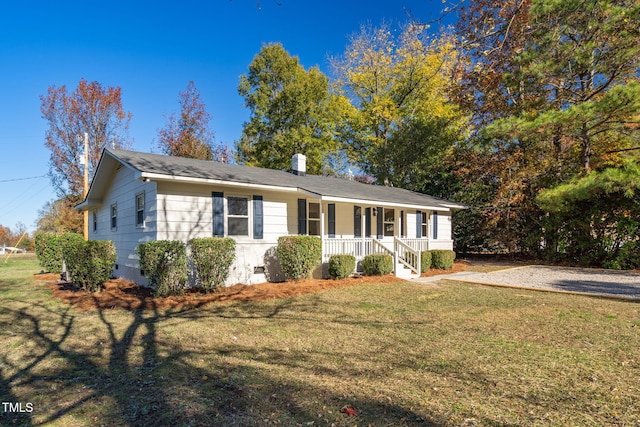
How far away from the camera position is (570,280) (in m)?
11.5

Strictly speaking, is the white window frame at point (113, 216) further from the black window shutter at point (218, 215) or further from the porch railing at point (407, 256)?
the porch railing at point (407, 256)

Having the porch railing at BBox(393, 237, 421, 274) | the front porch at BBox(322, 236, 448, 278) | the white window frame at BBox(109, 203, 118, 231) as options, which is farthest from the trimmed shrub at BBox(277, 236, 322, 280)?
the white window frame at BBox(109, 203, 118, 231)

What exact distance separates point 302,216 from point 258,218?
81.4 inches

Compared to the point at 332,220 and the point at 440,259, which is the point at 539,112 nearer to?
the point at 440,259

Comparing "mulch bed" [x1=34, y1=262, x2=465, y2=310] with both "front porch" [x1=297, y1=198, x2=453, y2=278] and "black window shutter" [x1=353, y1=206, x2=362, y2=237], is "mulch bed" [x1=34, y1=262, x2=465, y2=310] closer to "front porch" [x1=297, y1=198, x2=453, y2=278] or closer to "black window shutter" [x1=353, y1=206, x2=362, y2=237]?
"front porch" [x1=297, y1=198, x2=453, y2=278]

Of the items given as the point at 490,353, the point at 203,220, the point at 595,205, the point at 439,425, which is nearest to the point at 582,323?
the point at 490,353

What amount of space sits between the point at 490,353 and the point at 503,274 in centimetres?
984

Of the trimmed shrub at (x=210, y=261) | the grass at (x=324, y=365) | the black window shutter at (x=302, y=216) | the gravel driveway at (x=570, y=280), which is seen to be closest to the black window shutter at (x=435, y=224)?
the gravel driveway at (x=570, y=280)

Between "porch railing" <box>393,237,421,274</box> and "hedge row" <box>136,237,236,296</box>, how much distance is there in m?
6.39

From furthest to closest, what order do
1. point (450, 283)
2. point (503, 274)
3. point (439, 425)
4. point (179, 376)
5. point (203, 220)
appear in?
point (503, 274)
point (450, 283)
point (203, 220)
point (179, 376)
point (439, 425)

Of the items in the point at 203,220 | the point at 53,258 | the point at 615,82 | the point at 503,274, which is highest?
the point at 615,82

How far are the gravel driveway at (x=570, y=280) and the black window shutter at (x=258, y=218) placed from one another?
21.5 ft

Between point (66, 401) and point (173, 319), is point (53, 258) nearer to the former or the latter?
point (173, 319)

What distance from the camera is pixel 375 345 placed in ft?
16.5
